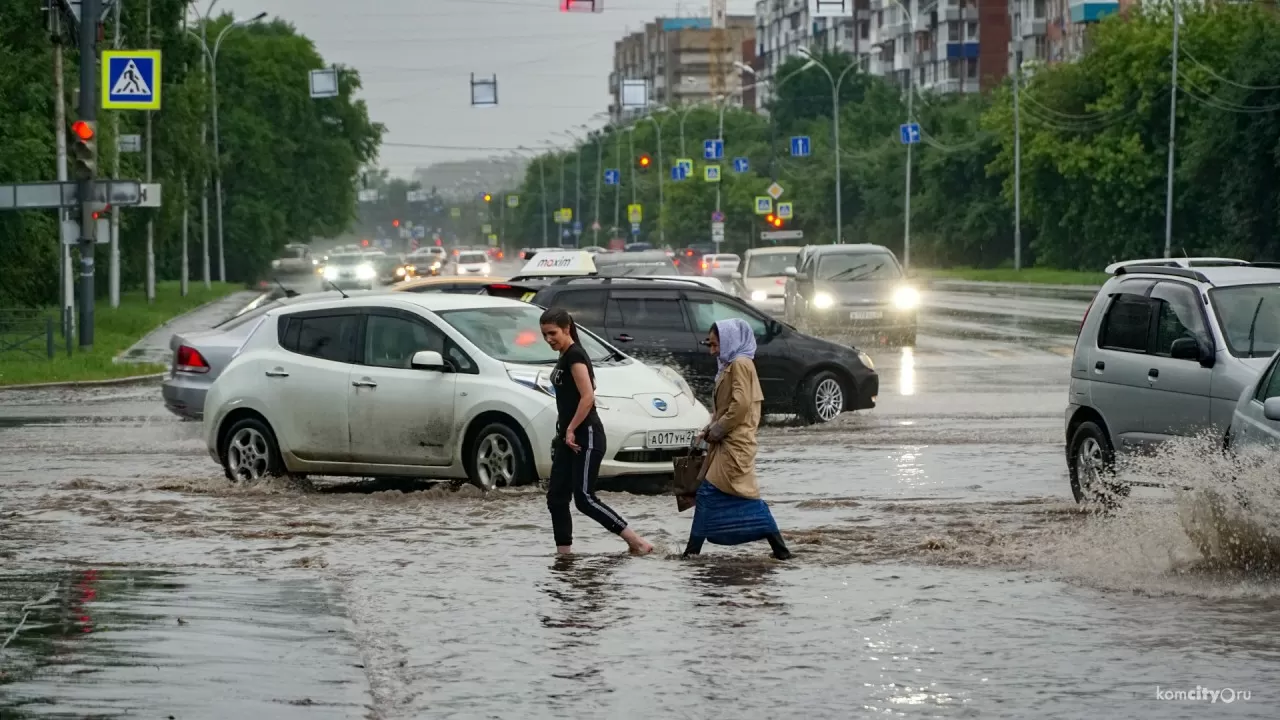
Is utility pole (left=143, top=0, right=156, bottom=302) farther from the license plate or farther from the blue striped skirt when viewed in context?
the blue striped skirt

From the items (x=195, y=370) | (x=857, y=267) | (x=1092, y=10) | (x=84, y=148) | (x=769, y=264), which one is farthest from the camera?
(x=1092, y=10)

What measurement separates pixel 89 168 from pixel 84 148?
447mm

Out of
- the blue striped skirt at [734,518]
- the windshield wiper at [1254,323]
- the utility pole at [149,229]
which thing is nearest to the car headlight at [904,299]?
the windshield wiper at [1254,323]

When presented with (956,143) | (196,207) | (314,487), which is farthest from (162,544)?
(956,143)

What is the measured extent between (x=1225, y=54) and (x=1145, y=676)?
7310cm

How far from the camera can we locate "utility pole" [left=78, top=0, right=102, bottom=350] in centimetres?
3419

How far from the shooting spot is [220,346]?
22.5 metres

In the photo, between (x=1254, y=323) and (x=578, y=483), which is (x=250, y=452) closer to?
(x=578, y=483)

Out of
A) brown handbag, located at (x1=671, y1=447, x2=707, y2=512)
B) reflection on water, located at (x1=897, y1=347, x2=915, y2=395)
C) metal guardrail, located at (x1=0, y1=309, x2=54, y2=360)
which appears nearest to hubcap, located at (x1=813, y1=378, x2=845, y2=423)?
reflection on water, located at (x1=897, y1=347, x2=915, y2=395)

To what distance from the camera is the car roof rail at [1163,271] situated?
44.7ft

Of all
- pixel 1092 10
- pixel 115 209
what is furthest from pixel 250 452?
pixel 1092 10

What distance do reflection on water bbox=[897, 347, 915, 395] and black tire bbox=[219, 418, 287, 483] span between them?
1158 centimetres

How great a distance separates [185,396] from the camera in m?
22.1

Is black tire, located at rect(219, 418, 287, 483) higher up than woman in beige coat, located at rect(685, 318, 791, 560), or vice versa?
woman in beige coat, located at rect(685, 318, 791, 560)
